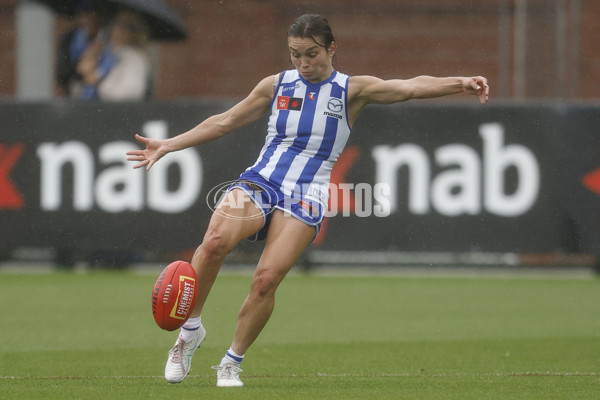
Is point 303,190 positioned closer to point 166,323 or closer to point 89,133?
point 166,323

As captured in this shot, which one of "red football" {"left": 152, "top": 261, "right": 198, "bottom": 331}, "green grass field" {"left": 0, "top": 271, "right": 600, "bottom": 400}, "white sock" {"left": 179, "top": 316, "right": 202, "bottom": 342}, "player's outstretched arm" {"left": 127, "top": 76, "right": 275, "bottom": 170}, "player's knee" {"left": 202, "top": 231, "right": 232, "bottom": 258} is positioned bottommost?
"green grass field" {"left": 0, "top": 271, "right": 600, "bottom": 400}

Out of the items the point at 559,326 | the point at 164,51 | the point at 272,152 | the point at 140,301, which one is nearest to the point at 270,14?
the point at 164,51

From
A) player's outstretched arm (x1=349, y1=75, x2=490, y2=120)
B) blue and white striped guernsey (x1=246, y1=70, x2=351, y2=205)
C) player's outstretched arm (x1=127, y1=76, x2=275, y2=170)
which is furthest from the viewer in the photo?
player's outstretched arm (x1=127, y1=76, x2=275, y2=170)

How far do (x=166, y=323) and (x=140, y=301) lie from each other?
5234 mm

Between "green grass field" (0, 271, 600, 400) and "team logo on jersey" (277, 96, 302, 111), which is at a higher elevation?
Result: "team logo on jersey" (277, 96, 302, 111)

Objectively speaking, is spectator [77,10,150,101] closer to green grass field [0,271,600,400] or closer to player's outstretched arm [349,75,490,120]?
green grass field [0,271,600,400]

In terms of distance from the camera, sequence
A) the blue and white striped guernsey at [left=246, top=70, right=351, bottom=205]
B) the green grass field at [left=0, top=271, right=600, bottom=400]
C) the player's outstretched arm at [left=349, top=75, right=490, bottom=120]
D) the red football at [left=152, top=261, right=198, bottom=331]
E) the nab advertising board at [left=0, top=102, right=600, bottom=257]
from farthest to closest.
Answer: the nab advertising board at [left=0, top=102, right=600, bottom=257]
the blue and white striped guernsey at [left=246, top=70, right=351, bottom=205]
the player's outstretched arm at [left=349, top=75, right=490, bottom=120]
the green grass field at [left=0, top=271, right=600, bottom=400]
the red football at [left=152, top=261, right=198, bottom=331]

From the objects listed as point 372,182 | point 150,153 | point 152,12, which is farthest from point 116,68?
point 150,153

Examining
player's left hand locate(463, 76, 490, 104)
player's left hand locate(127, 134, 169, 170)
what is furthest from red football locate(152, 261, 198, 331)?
player's left hand locate(463, 76, 490, 104)

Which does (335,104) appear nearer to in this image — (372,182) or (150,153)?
(150,153)

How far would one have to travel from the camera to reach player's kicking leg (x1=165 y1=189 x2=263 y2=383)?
7.14 meters

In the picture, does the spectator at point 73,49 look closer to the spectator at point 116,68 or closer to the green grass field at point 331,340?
the spectator at point 116,68

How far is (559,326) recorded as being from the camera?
1055 cm

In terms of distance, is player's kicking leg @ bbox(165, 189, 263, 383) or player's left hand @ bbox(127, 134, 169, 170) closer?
player's kicking leg @ bbox(165, 189, 263, 383)
